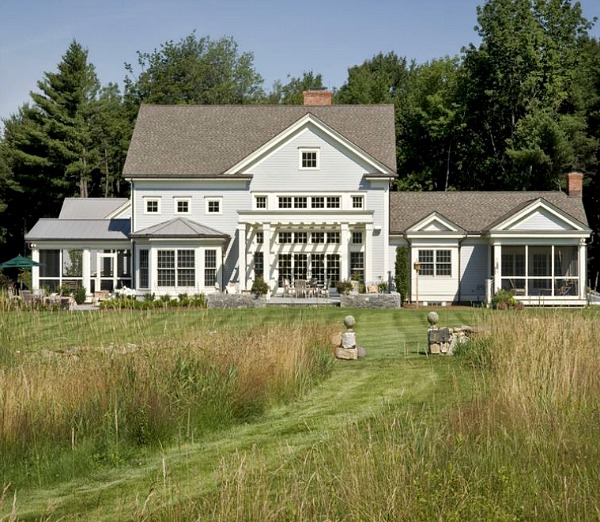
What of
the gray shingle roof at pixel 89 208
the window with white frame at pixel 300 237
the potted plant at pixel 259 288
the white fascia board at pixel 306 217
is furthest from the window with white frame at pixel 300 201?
the gray shingle roof at pixel 89 208

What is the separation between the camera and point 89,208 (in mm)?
44719

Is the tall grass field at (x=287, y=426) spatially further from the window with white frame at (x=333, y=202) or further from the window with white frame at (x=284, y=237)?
the window with white frame at (x=333, y=202)

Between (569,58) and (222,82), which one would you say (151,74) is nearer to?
(222,82)

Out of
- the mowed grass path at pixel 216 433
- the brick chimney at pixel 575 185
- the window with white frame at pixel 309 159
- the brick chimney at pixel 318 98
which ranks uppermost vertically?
the brick chimney at pixel 318 98

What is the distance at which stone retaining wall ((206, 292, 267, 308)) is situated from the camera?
105 feet

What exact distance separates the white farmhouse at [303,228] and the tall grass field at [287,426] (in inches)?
790

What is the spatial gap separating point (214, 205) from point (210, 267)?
300cm

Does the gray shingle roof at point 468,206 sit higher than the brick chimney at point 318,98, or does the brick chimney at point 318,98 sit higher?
the brick chimney at point 318,98

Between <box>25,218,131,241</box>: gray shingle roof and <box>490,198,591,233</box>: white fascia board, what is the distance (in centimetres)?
1542

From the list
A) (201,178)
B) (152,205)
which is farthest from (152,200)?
(201,178)

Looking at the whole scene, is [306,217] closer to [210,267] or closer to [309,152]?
[309,152]

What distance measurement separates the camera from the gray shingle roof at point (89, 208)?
4403 centimetres

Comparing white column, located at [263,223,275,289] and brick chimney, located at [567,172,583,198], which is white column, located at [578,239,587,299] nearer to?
brick chimney, located at [567,172,583,198]

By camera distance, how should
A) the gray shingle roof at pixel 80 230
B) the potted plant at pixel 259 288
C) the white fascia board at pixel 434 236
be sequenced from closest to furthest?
the potted plant at pixel 259 288
the white fascia board at pixel 434 236
the gray shingle roof at pixel 80 230
